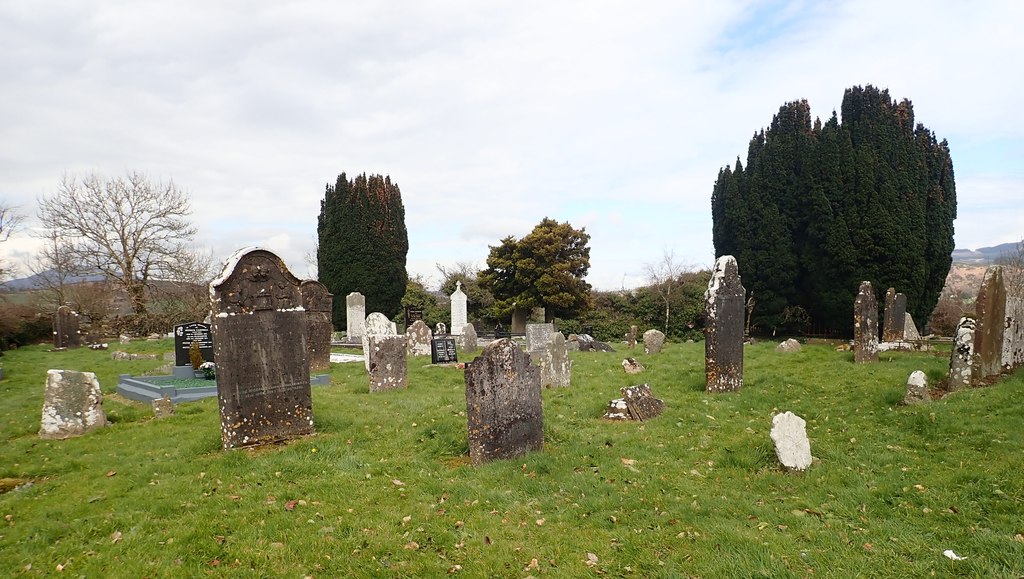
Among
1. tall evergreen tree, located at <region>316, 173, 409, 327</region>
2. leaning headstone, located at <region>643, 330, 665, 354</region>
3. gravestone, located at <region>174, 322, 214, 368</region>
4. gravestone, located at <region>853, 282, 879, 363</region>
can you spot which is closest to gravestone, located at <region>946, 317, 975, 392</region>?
gravestone, located at <region>853, 282, 879, 363</region>

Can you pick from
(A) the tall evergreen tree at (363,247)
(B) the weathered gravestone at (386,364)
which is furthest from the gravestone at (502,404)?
(A) the tall evergreen tree at (363,247)

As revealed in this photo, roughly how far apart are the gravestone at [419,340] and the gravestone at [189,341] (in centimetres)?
666

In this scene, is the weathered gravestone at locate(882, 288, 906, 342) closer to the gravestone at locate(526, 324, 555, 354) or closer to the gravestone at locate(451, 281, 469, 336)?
the gravestone at locate(526, 324, 555, 354)

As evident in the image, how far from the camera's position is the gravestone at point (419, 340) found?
19.6 meters

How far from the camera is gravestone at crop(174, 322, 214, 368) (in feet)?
50.4

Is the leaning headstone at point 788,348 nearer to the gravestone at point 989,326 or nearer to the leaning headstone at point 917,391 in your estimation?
the gravestone at point 989,326

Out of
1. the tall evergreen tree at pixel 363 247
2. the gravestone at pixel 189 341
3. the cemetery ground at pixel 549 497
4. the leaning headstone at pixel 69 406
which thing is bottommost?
the cemetery ground at pixel 549 497

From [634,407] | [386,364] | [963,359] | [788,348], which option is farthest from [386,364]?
[788,348]

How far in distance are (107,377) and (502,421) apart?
14415mm

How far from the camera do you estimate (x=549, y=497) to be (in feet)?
19.3

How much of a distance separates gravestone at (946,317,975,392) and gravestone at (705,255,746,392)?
3686mm

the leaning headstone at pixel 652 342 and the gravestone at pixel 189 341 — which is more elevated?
the gravestone at pixel 189 341

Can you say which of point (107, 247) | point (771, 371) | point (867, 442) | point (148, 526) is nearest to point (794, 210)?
point (771, 371)

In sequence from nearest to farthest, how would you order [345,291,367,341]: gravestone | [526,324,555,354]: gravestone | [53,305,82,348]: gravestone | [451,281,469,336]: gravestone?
[526,324,555,354]: gravestone < [53,305,82,348]: gravestone < [345,291,367,341]: gravestone < [451,281,469,336]: gravestone
